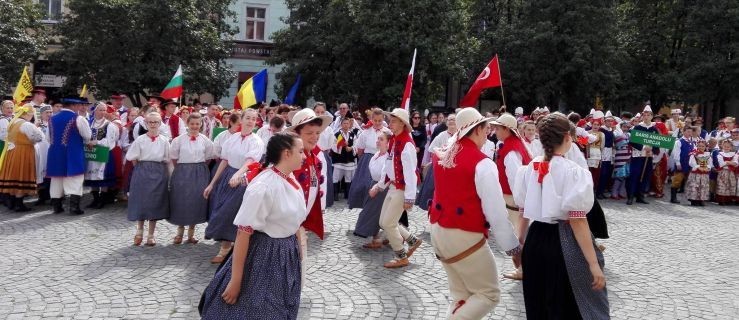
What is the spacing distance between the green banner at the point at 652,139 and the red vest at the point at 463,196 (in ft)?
36.1

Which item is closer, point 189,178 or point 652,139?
point 189,178

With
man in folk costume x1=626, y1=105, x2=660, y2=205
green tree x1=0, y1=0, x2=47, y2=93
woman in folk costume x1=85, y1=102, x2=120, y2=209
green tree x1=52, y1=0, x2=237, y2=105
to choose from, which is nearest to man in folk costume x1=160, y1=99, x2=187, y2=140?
woman in folk costume x1=85, y1=102, x2=120, y2=209

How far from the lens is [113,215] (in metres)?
10.9

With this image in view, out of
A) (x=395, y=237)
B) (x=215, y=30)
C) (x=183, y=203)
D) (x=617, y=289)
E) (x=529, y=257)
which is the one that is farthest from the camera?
(x=215, y=30)

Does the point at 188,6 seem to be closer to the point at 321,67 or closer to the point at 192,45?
the point at 192,45

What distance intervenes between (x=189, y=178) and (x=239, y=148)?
967 millimetres

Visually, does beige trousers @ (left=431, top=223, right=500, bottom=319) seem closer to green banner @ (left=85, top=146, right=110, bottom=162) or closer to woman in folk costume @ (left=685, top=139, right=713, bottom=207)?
green banner @ (left=85, top=146, right=110, bottom=162)

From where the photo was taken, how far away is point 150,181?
8.43 metres

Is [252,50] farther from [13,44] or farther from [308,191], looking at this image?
[308,191]

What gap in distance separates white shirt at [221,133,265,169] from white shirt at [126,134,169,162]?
3.72ft

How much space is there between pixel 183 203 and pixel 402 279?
306 cm

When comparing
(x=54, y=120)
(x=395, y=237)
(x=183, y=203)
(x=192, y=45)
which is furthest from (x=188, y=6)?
(x=395, y=237)

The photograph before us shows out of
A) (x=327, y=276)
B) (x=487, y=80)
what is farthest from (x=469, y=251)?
(x=487, y=80)

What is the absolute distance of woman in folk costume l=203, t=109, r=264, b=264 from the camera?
24.2 feet
